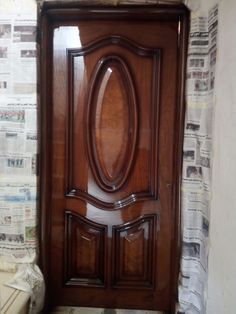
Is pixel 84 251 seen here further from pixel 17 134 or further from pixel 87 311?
pixel 17 134

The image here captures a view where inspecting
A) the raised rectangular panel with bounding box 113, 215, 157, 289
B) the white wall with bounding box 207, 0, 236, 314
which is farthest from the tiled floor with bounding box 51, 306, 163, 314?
the white wall with bounding box 207, 0, 236, 314

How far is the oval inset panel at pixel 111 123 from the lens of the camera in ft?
5.64

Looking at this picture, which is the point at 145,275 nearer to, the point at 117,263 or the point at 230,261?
the point at 117,263

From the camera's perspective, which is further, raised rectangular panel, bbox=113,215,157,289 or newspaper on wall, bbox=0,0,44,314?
raised rectangular panel, bbox=113,215,157,289

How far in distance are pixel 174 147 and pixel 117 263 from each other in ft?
2.36

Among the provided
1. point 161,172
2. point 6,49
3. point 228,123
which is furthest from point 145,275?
point 6,49

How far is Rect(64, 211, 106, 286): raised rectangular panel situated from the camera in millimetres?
1791

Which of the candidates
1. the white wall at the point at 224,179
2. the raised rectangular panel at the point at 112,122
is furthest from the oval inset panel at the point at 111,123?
the white wall at the point at 224,179

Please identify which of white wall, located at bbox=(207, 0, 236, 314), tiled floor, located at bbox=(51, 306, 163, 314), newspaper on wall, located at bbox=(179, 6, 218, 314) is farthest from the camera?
tiled floor, located at bbox=(51, 306, 163, 314)

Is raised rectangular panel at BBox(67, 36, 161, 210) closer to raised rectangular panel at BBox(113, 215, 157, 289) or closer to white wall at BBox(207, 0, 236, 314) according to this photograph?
raised rectangular panel at BBox(113, 215, 157, 289)

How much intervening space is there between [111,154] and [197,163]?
46 centimetres

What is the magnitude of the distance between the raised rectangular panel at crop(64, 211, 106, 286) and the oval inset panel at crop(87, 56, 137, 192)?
245mm

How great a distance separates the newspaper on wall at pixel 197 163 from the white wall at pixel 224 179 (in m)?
0.11

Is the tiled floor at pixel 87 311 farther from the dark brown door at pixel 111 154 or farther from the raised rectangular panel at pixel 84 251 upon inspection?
the raised rectangular panel at pixel 84 251
